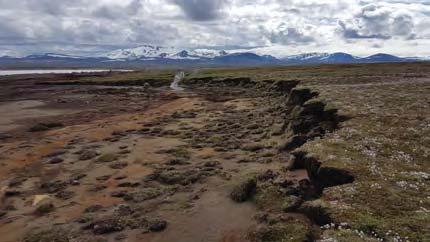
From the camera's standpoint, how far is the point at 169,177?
31719mm

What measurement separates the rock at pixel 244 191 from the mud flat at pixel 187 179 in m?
0.06

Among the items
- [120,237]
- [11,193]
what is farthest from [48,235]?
[11,193]

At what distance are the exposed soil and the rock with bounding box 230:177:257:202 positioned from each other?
0.21 ft

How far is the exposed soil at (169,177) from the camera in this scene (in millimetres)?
22906

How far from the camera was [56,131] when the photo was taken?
5491cm

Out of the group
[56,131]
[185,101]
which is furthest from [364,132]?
[185,101]

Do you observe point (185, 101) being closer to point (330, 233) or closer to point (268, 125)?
point (268, 125)

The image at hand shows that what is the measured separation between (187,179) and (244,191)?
5.35 m

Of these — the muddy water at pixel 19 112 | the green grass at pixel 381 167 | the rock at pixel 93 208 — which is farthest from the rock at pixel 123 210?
the muddy water at pixel 19 112

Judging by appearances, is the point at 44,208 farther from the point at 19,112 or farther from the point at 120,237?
the point at 19,112

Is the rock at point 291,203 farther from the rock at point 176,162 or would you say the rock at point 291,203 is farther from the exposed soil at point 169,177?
the rock at point 176,162

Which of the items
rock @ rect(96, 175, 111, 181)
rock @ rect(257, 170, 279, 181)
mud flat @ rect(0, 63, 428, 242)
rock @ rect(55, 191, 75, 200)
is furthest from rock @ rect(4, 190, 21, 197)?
rock @ rect(257, 170, 279, 181)

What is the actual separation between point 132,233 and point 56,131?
35198 millimetres

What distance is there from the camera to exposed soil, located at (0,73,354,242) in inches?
902
